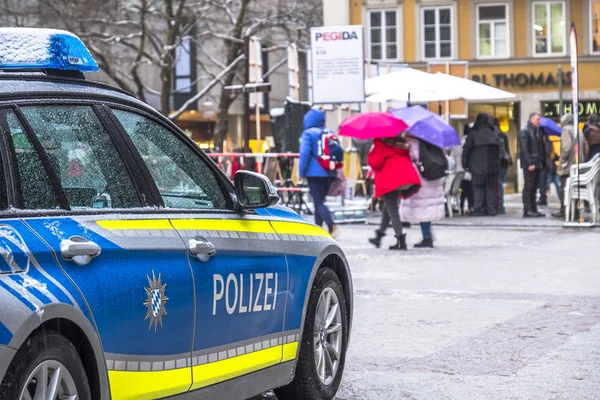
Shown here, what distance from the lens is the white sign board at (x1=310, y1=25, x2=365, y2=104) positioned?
2412 centimetres

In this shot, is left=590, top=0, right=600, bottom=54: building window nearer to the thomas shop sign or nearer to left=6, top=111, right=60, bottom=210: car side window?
the thomas shop sign

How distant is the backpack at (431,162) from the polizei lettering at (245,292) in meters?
12.3

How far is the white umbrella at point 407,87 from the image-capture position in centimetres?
2416

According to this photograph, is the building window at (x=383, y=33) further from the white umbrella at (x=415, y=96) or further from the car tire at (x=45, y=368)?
the car tire at (x=45, y=368)

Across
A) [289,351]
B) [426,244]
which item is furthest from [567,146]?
[289,351]

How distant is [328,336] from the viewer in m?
7.01

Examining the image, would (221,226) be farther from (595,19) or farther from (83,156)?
(595,19)

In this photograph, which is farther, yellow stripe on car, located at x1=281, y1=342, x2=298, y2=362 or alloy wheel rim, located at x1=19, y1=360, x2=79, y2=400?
yellow stripe on car, located at x1=281, y1=342, x2=298, y2=362

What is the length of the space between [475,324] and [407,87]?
14111mm

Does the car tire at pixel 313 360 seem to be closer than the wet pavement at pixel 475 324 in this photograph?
Yes

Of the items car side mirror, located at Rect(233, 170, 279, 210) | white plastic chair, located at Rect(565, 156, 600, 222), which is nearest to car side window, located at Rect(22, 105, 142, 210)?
car side mirror, located at Rect(233, 170, 279, 210)

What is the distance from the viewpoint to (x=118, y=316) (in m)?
4.74

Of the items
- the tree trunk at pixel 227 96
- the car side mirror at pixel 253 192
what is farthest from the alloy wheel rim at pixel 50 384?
the tree trunk at pixel 227 96

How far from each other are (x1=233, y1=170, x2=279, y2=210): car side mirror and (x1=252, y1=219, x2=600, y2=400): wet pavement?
1590mm
